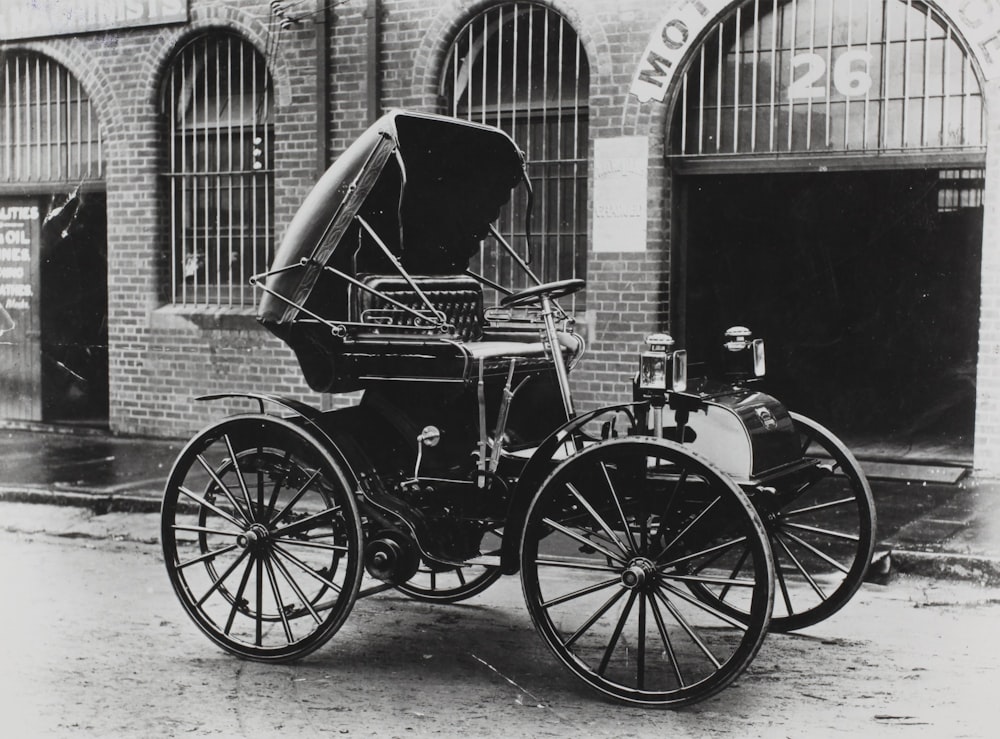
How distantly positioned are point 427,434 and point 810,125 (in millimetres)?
5514

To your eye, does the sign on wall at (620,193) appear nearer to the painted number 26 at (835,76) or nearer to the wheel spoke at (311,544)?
the painted number 26 at (835,76)

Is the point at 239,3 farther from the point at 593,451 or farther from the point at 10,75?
the point at 593,451

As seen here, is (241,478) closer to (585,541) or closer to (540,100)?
(585,541)

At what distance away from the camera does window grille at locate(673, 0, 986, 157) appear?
9000mm

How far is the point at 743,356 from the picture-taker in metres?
5.13

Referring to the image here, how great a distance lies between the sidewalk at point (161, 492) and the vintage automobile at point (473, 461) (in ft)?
3.49

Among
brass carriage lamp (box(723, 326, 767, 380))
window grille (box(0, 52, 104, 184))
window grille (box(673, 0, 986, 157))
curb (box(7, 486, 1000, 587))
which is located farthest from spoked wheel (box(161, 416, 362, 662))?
window grille (box(0, 52, 104, 184))

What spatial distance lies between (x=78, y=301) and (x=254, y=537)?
27.4ft

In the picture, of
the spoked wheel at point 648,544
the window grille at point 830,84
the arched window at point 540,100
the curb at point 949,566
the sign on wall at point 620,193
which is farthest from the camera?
the arched window at point 540,100

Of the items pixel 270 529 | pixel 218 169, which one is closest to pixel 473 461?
pixel 270 529

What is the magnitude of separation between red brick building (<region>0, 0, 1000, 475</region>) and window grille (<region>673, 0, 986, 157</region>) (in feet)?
0.07

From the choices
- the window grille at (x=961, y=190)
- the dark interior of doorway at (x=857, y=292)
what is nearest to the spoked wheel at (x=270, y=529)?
the dark interior of doorway at (x=857, y=292)

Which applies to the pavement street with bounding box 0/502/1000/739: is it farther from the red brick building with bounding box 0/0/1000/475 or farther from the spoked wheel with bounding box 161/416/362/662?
the red brick building with bounding box 0/0/1000/475

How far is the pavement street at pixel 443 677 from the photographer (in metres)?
4.25
